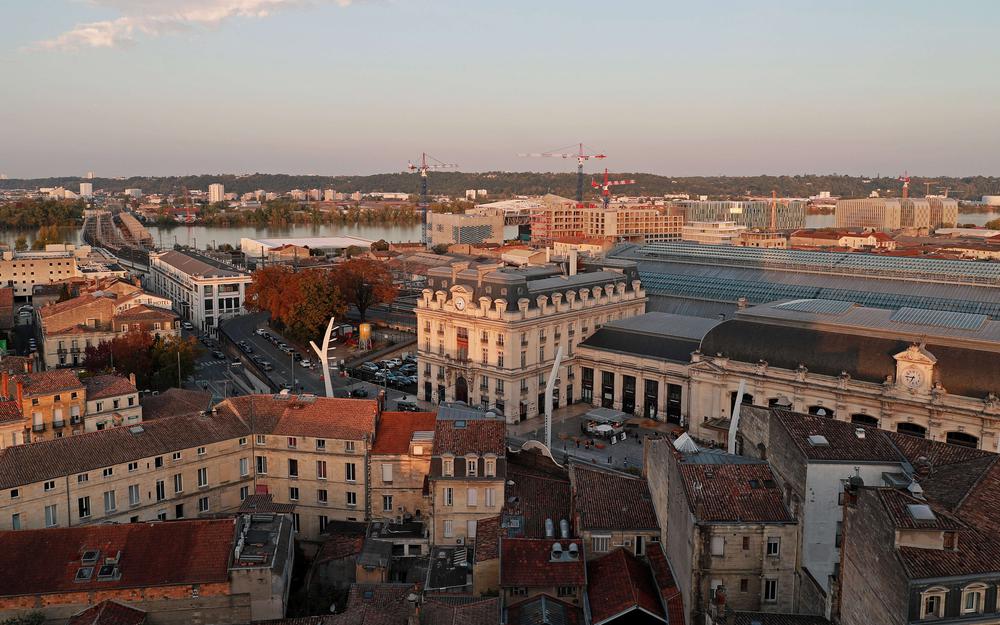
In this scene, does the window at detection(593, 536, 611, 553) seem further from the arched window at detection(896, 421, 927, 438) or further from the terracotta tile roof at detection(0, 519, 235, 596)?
the arched window at detection(896, 421, 927, 438)

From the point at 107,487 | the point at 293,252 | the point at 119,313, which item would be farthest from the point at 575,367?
the point at 293,252

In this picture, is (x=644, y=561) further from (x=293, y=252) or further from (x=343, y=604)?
(x=293, y=252)

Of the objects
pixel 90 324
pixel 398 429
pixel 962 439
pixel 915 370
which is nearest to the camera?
pixel 398 429

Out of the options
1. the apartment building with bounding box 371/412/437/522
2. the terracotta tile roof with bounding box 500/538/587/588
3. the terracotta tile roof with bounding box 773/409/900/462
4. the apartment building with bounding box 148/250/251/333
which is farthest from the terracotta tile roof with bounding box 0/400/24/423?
the apartment building with bounding box 148/250/251/333

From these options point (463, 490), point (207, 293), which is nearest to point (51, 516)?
point (463, 490)

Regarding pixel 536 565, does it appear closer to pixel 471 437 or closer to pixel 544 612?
pixel 544 612

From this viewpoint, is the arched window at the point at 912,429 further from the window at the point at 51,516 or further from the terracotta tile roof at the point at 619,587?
the window at the point at 51,516

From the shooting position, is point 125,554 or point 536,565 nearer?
point 536,565

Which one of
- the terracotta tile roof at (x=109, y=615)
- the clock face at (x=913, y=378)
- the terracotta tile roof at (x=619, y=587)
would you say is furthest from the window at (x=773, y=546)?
the clock face at (x=913, y=378)
